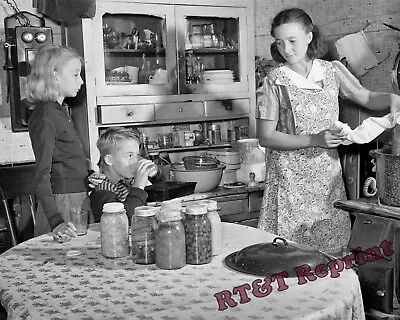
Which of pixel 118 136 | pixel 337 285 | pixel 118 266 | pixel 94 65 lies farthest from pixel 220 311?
pixel 94 65

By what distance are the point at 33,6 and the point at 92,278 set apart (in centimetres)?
265

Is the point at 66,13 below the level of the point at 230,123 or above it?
above

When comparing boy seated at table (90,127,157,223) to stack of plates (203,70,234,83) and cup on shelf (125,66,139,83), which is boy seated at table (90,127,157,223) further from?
stack of plates (203,70,234,83)

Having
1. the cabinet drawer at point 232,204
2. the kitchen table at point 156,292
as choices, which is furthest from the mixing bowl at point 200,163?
the kitchen table at point 156,292

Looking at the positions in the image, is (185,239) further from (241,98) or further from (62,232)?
(241,98)

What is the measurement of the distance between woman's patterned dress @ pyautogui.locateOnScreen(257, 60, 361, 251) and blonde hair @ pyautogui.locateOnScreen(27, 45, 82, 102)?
1.05 m

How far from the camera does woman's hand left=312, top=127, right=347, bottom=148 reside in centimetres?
285

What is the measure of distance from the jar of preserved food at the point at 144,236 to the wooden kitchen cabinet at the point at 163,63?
76.9 inches

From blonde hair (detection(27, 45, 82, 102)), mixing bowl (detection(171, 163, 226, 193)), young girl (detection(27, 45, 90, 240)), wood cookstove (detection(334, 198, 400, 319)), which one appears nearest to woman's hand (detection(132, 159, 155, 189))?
young girl (detection(27, 45, 90, 240))

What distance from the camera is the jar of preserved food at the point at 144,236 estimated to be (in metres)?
2.01

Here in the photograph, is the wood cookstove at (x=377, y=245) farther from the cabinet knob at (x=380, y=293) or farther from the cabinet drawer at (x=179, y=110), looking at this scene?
the cabinet drawer at (x=179, y=110)

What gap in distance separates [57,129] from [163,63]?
4.93 ft

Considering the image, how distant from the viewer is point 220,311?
1.60 m

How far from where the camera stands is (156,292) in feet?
5.74
